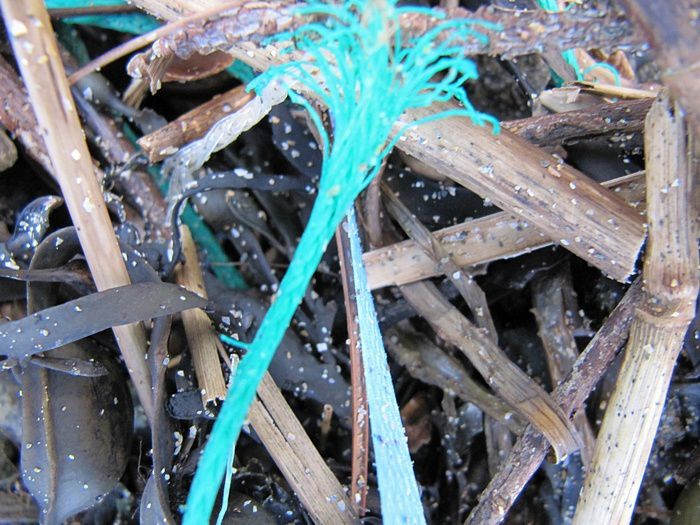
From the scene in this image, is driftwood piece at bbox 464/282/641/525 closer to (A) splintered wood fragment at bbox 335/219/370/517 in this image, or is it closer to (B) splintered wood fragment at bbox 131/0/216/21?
(A) splintered wood fragment at bbox 335/219/370/517

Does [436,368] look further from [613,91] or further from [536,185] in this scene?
[613,91]

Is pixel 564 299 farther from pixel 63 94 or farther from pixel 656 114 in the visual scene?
pixel 63 94

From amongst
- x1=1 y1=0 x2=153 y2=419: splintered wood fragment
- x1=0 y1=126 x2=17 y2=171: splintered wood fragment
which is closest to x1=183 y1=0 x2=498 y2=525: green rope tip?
x1=1 y1=0 x2=153 y2=419: splintered wood fragment

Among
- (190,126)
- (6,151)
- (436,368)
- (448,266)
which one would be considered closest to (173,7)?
(190,126)

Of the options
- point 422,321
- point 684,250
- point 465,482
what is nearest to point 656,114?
point 684,250

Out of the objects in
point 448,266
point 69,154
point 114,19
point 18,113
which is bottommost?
point 448,266

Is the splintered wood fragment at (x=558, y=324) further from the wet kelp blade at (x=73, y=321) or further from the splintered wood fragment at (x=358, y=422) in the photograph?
the wet kelp blade at (x=73, y=321)

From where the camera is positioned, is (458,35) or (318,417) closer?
(458,35)

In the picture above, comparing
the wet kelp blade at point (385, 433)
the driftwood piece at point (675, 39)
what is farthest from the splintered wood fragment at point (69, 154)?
the driftwood piece at point (675, 39)
